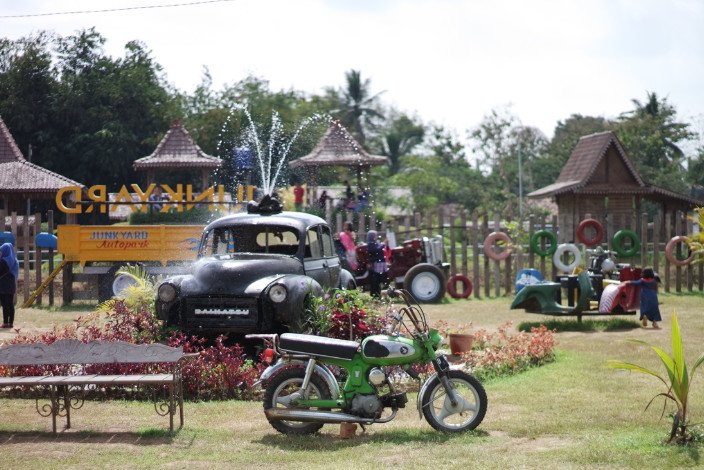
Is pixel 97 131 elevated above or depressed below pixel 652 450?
above

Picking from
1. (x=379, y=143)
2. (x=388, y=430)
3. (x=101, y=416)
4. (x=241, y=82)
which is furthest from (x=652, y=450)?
(x=379, y=143)

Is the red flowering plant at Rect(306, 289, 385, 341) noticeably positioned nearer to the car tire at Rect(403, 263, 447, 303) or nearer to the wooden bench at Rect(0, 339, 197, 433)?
the wooden bench at Rect(0, 339, 197, 433)

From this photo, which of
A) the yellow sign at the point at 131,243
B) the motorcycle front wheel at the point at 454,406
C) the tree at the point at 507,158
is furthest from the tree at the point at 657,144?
the motorcycle front wheel at the point at 454,406

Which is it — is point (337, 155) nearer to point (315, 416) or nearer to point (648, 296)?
point (648, 296)

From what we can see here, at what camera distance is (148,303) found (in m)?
13.0

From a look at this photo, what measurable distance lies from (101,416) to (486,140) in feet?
165

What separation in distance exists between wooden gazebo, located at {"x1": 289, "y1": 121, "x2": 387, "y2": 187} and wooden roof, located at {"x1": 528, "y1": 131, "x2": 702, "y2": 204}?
6464 millimetres

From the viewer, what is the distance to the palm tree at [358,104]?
72.9 m

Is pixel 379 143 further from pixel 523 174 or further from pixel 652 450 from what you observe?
pixel 652 450

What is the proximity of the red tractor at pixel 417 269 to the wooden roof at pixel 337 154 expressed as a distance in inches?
500

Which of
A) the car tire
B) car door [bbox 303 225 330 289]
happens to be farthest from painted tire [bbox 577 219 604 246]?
car door [bbox 303 225 330 289]

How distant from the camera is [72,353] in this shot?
979 centimetres

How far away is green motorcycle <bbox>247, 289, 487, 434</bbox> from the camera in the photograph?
9078 millimetres

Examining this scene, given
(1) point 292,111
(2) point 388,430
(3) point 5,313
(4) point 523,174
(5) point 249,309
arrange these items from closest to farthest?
(2) point 388,430, (5) point 249,309, (3) point 5,313, (1) point 292,111, (4) point 523,174
